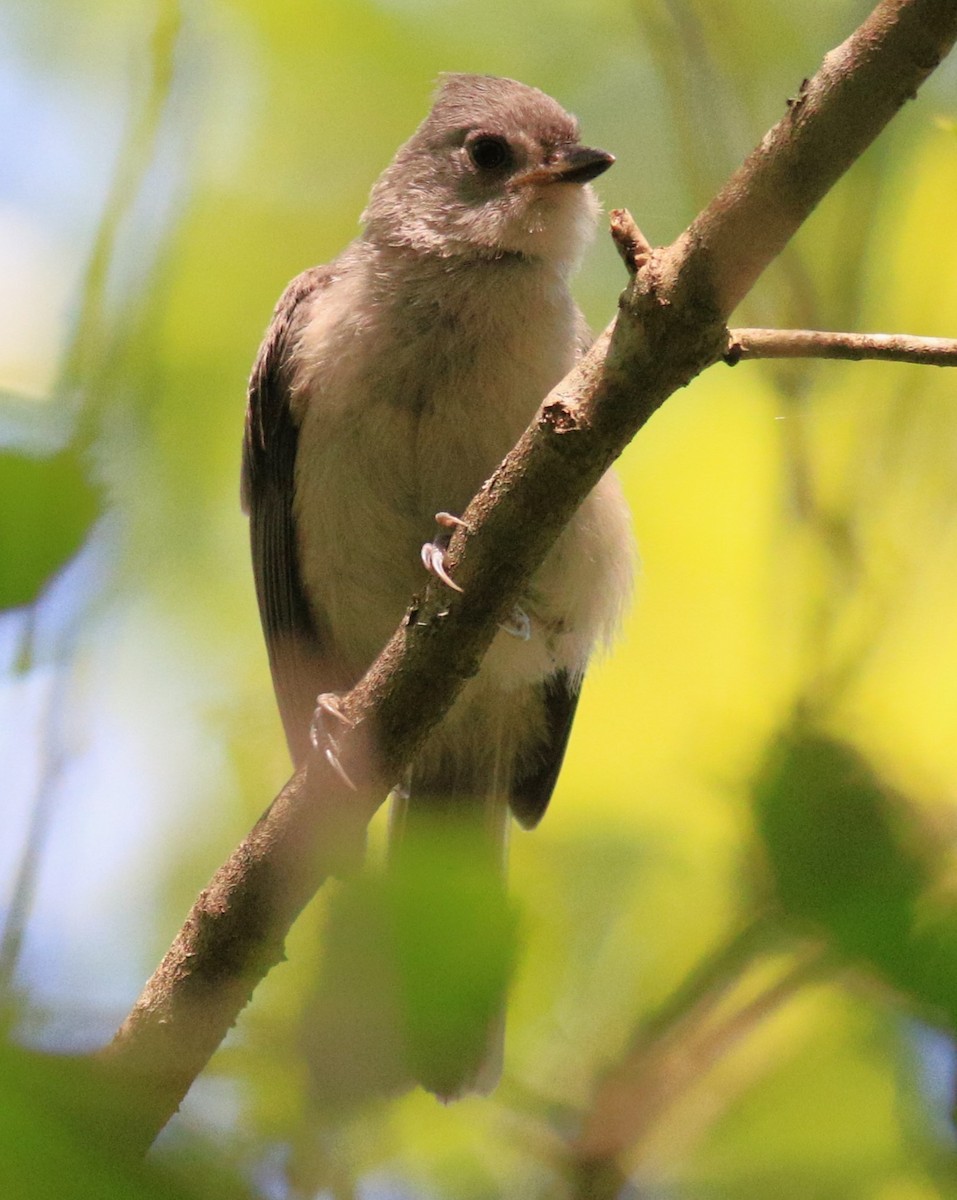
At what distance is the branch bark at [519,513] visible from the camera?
85.7 inches

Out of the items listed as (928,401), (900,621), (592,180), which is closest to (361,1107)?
(900,621)

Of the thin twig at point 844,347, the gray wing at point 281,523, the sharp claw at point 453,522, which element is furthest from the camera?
the gray wing at point 281,523

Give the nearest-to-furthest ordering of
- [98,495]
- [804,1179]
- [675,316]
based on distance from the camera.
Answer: [804,1179]
[98,495]
[675,316]

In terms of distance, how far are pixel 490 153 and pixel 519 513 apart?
2148 millimetres

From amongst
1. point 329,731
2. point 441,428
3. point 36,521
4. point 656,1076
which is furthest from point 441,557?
point 656,1076

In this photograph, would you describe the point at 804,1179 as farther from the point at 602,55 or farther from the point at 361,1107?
the point at 602,55

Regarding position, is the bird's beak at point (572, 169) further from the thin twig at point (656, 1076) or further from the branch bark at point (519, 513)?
the thin twig at point (656, 1076)

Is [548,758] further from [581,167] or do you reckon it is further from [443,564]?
[581,167]

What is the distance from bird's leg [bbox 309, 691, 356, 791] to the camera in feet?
10.6

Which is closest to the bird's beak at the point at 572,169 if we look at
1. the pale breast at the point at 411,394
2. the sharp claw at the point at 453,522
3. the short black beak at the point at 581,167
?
the short black beak at the point at 581,167

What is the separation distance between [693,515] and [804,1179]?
3.12 metres

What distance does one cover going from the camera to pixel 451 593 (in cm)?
297

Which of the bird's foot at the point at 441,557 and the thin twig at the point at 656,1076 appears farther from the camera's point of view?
the bird's foot at the point at 441,557

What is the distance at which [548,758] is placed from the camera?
15.5ft
